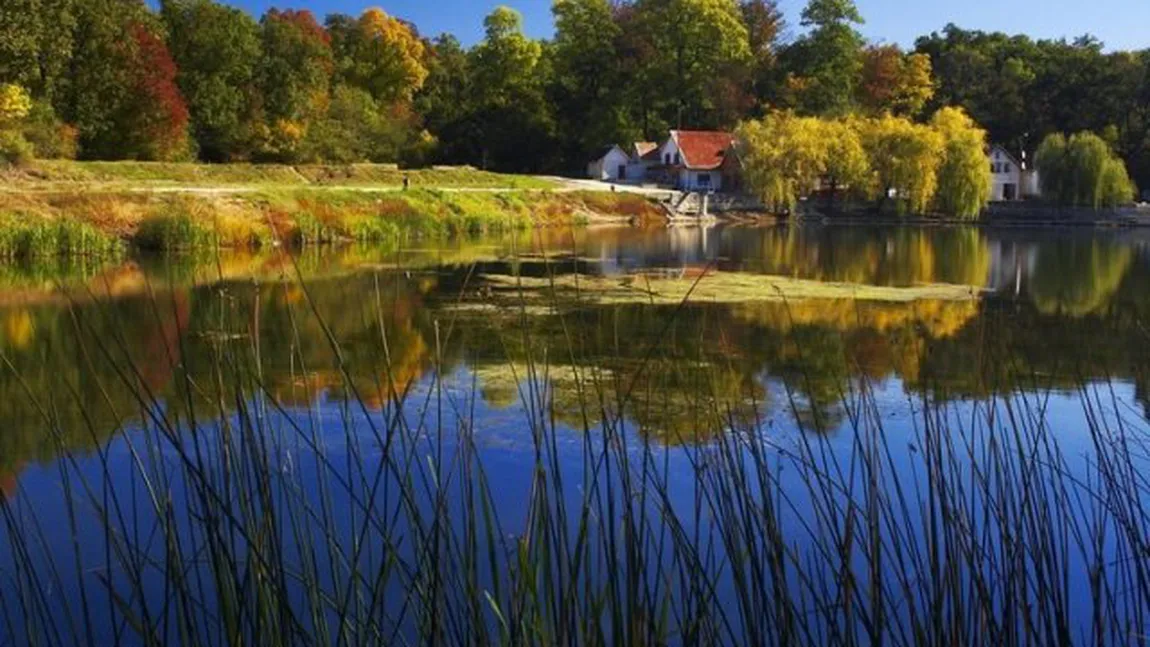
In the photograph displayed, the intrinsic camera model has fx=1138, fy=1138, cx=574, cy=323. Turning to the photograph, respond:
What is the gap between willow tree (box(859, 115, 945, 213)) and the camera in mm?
33875

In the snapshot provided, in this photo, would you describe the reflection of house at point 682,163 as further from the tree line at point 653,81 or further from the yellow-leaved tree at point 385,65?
the yellow-leaved tree at point 385,65

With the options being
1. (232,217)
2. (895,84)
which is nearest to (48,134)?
(232,217)

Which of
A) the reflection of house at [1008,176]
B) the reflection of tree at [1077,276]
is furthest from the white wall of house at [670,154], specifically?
the reflection of tree at [1077,276]

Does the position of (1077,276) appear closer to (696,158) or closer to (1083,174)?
(1083,174)

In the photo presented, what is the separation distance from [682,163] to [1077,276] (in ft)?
84.6

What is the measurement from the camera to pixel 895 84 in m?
46.2

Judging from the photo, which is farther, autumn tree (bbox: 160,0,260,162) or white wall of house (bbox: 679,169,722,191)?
white wall of house (bbox: 679,169,722,191)

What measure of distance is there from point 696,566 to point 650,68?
4523cm

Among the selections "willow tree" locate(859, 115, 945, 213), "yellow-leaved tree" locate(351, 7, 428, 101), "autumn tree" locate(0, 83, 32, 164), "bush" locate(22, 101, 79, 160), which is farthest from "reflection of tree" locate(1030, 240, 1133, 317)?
"yellow-leaved tree" locate(351, 7, 428, 101)

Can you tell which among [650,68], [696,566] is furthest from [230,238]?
[650,68]

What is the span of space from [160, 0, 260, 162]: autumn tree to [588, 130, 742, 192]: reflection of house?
15.8 m

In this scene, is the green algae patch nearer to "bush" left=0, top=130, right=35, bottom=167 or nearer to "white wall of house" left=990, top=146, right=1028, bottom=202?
"bush" left=0, top=130, right=35, bottom=167

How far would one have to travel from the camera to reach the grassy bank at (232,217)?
54.5ft

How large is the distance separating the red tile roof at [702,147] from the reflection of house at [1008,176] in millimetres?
10009
